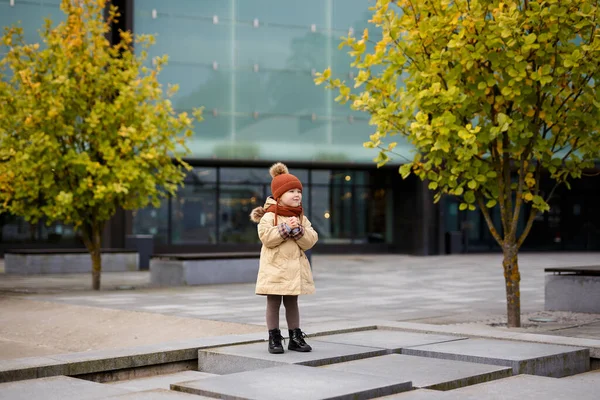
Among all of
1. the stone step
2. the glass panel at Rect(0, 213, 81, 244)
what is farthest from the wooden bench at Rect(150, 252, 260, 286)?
the stone step

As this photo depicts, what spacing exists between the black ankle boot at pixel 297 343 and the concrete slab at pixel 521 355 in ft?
3.27

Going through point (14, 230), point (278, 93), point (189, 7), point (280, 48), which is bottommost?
point (14, 230)

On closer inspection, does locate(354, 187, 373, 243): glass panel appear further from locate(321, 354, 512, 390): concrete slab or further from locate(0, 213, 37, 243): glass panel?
locate(321, 354, 512, 390): concrete slab

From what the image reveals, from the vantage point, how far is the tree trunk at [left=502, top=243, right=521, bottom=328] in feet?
35.1

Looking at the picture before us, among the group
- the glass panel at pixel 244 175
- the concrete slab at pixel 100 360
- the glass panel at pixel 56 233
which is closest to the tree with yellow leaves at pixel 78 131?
the concrete slab at pixel 100 360

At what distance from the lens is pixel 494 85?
36.6 feet

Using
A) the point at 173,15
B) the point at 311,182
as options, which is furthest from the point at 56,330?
the point at 311,182

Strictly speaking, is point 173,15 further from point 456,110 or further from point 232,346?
point 232,346

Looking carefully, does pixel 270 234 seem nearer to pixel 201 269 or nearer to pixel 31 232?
pixel 201 269

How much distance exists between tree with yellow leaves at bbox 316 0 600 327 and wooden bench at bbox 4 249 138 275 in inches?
581

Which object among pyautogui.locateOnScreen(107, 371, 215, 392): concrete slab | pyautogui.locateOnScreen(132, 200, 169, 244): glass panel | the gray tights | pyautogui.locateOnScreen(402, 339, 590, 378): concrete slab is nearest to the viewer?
pyautogui.locateOnScreen(107, 371, 215, 392): concrete slab

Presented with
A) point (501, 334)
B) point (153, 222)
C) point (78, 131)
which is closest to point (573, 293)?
point (501, 334)

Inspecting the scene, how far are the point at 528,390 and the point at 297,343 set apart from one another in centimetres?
226

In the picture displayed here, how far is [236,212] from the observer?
114ft
